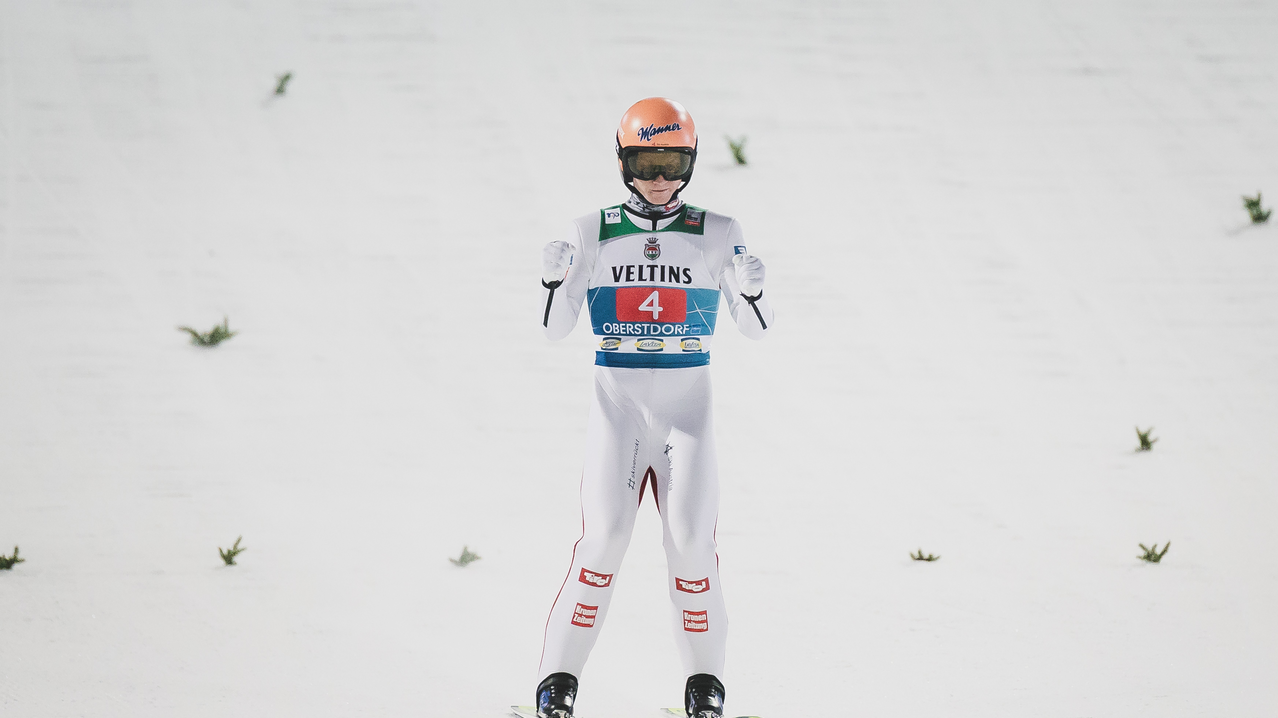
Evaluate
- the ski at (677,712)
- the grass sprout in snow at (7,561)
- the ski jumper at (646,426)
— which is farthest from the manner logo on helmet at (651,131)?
the grass sprout in snow at (7,561)

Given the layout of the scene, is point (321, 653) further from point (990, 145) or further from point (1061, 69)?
point (1061, 69)

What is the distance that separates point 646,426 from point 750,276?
23.3 inches

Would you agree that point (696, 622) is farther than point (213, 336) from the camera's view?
No

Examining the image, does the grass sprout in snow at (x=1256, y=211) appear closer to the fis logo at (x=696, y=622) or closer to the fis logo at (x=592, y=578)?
the fis logo at (x=696, y=622)

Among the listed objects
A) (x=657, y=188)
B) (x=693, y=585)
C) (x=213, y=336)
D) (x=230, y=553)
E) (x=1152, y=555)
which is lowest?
(x=1152, y=555)

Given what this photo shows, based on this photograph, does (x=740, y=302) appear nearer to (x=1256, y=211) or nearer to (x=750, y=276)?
(x=750, y=276)

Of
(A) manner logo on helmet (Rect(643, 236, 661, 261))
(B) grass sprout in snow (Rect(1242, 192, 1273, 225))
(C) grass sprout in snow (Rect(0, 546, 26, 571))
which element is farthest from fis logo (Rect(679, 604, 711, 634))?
(B) grass sprout in snow (Rect(1242, 192, 1273, 225))

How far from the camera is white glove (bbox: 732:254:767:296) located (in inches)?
128

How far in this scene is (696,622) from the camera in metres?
3.27

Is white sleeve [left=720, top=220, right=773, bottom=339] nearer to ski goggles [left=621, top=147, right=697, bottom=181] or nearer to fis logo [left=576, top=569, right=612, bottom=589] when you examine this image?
ski goggles [left=621, top=147, right=697, bottom=181]

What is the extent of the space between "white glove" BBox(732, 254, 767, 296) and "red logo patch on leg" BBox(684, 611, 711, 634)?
1.05m

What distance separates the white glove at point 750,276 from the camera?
Answer: 3.25 m

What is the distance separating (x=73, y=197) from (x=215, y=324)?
1.62 metres

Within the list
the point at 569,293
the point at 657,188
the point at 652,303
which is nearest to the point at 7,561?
the point at 569,293
